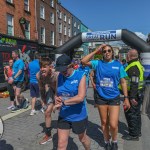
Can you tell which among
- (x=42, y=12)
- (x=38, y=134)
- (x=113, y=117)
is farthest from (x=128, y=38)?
(x=42, y=12)

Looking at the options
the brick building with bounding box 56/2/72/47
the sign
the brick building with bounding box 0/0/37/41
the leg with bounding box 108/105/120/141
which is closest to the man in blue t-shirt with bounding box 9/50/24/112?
the sign

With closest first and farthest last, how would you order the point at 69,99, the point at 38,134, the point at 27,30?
the point at 69,99
the point at 38,134
the point at 27,30

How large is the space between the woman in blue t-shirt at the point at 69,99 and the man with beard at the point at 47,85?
1029 millimetres

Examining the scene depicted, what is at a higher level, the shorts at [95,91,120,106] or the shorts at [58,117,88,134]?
the shorts at [95,91,120,106]

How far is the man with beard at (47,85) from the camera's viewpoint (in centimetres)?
486

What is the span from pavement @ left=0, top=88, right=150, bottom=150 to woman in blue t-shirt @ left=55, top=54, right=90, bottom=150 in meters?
1.41

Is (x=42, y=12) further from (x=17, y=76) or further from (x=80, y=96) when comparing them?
(x=80, y=96)

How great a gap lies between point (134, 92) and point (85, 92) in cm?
195

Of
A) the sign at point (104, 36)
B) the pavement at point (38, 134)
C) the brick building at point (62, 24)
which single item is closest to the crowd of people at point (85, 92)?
the pavement at point (38, 134)

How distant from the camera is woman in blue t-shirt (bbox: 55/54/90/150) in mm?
3646

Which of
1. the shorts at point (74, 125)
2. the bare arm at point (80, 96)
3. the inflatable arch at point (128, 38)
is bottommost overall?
the shorts at point (74, 125)

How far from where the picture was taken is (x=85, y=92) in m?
3.75

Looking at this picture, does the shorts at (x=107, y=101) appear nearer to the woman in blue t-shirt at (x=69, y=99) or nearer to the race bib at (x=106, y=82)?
the race bib at (x=106, y=82)

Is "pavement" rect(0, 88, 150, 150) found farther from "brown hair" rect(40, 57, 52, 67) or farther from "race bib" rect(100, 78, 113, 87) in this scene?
"brown hair" rect(40, 57, 52, 67)
